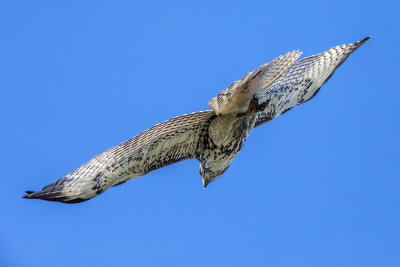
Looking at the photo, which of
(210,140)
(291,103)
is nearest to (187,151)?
(210,140)

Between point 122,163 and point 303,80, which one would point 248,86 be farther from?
point 303,80

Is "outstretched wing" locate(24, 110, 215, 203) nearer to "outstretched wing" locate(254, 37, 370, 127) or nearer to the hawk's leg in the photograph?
the hawk's leg

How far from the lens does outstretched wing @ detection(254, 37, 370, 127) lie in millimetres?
10219

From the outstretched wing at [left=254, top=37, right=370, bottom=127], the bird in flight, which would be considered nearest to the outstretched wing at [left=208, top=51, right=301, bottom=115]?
the bird in flight

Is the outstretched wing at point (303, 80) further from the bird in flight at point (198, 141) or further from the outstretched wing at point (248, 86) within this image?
the outstretched wing at point (248, 86)

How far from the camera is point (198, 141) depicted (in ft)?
31.3

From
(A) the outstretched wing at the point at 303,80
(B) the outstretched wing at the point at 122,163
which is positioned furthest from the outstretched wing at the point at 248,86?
(A) the outstretched wing at the point at 303,80

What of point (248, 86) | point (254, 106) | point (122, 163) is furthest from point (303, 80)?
point (122, 163)

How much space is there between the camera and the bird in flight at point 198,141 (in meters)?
8.51

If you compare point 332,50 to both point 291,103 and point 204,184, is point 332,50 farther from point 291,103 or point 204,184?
point 204,184

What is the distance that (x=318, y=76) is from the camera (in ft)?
34.5

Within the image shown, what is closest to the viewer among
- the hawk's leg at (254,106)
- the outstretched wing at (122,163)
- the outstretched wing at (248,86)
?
the outstretched wing at (248,86)

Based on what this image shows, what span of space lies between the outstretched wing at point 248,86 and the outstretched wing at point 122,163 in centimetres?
31

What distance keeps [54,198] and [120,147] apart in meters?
1.06
